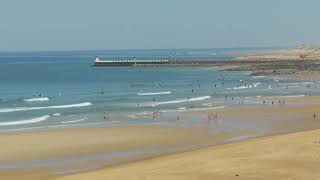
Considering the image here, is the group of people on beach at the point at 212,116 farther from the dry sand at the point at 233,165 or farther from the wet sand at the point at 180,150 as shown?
the dry sand at the point at 233,165

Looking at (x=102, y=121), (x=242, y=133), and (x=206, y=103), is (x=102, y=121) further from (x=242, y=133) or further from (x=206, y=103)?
(x=206, y=103)

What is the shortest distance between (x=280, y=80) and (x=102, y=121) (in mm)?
51480

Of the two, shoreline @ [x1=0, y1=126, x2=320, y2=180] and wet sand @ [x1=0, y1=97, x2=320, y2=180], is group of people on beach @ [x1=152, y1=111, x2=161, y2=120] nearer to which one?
wet sand @ [x1=0, y1=97, x2=320, y2=180]

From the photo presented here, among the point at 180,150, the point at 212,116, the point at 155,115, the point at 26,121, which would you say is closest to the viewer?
the point at 180,150

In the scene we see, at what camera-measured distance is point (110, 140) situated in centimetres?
3306

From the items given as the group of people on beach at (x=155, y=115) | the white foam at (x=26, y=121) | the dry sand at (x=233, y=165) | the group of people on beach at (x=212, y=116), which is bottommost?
the group of people on beach at (x=212, y=116)

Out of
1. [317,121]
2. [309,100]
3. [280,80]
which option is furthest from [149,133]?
[280,80]

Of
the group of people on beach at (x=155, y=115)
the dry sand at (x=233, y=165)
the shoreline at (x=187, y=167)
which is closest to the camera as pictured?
the dry sand at (x=233, y=165)

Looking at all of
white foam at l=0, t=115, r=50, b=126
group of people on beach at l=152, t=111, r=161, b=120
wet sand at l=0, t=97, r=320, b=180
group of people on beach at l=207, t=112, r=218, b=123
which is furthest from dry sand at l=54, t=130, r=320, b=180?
white foam at l=0, t=115, r=50, b=126

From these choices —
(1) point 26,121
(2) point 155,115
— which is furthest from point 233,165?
(1) point 26,121

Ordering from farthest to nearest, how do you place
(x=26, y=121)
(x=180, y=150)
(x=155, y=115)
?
(x=155, y=115)
(x=26, y=121)
(x=180, y=150)

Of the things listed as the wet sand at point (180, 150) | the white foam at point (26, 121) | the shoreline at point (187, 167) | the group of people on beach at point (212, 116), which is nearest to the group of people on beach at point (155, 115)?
the wet sand at point (180, 150)

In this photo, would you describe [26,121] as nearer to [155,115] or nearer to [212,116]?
[155,115]

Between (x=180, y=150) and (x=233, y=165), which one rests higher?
(x=233, y=165)
